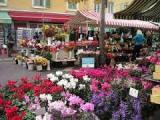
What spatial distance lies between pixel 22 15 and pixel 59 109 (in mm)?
26599

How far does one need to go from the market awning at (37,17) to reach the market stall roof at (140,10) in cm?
1595

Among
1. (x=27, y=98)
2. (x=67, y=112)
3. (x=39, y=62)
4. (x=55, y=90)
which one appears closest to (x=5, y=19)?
(x=39, y=62)

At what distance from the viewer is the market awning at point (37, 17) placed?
30.5 meters

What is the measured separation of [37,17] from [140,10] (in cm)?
1780

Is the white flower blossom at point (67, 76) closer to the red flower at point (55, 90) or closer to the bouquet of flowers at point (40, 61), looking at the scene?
the red flower at point (55, 90)

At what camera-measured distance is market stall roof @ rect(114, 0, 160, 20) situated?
13620mm

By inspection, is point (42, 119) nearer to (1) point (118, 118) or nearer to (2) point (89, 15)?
(1) point (118, 118)

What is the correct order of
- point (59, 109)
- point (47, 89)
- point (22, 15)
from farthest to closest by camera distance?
point (22, 15) → point (47, 89) → point (59, 109)

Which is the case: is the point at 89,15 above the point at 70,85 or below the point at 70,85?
above

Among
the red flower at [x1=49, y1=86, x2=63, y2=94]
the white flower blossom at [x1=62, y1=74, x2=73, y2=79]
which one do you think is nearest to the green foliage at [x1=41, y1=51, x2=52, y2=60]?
the white flower blossom at [x1=62, y1=74, x2=73, y2=79]

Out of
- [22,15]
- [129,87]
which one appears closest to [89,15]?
[22,15]

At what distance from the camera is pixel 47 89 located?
21.4 ft

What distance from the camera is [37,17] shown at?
31562 millimetres

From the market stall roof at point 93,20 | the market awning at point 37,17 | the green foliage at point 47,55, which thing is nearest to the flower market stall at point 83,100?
the green foliage at point 47,55
